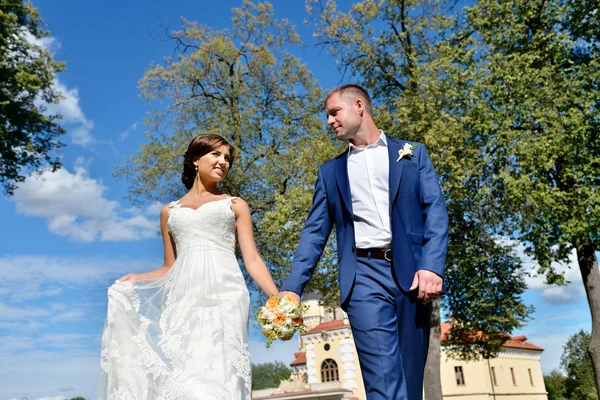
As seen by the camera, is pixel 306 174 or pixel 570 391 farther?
pixel 570 391

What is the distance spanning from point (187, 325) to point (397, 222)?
2.01m

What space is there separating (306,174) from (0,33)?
14.7m

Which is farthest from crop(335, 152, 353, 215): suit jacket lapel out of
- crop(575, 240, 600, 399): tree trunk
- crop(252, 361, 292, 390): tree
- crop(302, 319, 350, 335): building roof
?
crop(252, 361, 292, 390): tree

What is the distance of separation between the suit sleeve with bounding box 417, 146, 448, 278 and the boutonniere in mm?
87

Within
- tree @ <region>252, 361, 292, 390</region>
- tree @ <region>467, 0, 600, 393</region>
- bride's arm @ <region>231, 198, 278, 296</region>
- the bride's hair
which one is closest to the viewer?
bride's arm @ <region>231, 198, 278, 296</region>

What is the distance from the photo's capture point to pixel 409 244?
170 inches

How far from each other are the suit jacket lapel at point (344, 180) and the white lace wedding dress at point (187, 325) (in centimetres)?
128

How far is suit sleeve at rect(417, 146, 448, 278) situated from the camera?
4215 mm

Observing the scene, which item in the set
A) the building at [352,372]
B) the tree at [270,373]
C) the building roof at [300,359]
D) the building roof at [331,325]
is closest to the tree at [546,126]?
the building at [352,372]

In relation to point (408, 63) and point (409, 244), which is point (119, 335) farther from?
point (408, 63)

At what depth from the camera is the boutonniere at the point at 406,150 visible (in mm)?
4609

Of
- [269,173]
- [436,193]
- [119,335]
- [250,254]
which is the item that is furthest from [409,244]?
[269,173]

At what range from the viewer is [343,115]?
186 inches

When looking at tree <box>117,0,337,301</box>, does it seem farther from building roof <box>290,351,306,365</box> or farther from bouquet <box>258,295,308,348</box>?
building roof <box>290,351,306,365</box>
